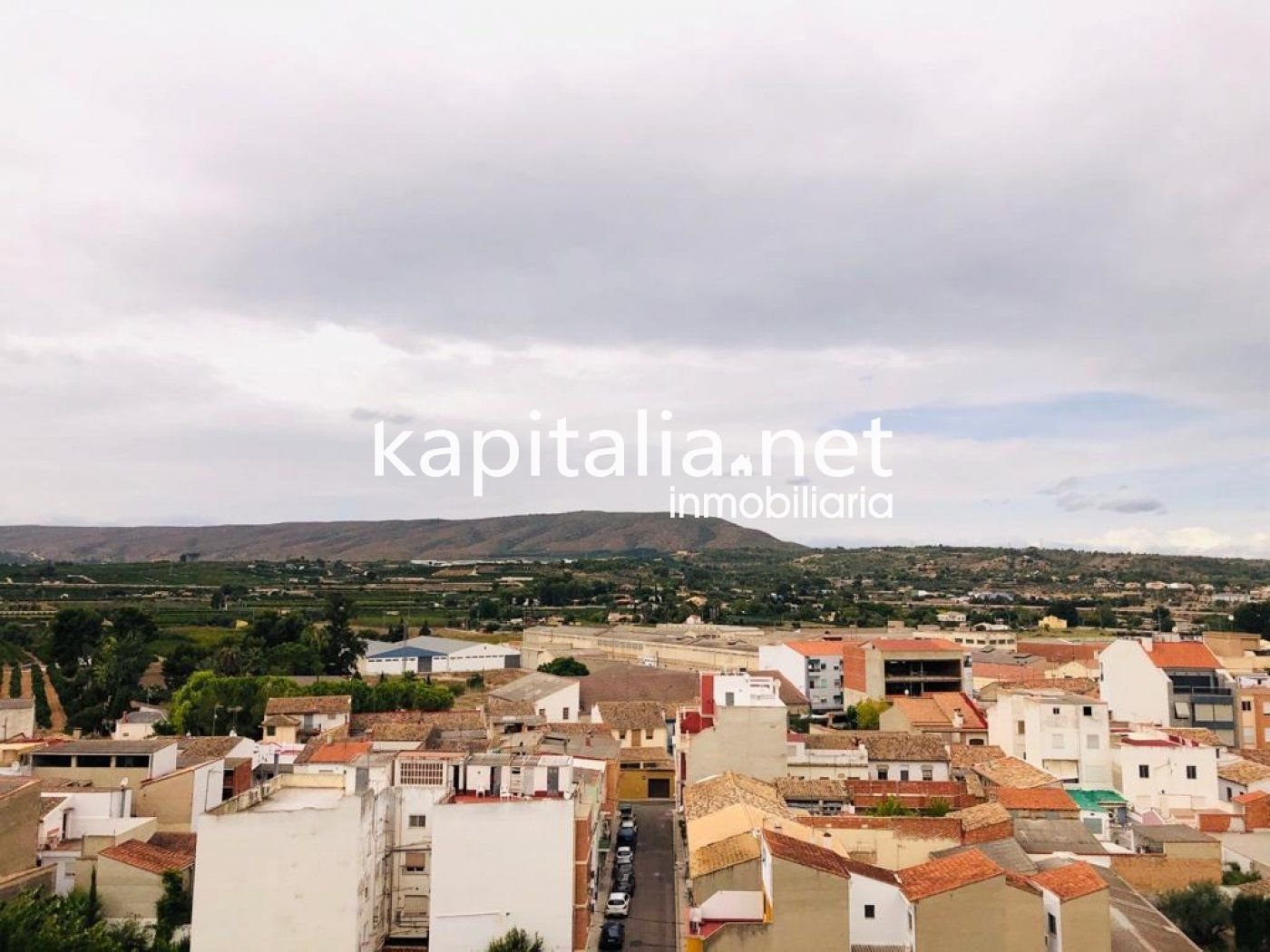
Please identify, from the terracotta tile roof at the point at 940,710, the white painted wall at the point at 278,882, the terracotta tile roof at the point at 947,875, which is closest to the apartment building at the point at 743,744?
the terracotta tile roof at the point at 940,710

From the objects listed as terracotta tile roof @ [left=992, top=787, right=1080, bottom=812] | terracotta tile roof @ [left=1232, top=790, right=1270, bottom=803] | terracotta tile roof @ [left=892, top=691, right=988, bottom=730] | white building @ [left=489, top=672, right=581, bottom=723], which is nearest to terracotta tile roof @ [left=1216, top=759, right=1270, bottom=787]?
terracotta tile roof @ [left=1232, top=790, right=1270, bottom=803]

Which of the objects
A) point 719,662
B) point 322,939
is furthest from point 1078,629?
point 322,939

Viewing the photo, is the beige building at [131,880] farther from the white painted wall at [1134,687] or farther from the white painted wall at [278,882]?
the white painted wall at [1134,687]

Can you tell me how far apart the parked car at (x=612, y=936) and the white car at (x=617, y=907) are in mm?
879

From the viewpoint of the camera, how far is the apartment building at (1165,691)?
49312mm

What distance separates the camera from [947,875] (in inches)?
920

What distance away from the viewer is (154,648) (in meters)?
79.7

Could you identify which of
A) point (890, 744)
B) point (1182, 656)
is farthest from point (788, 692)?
point (890, 744)

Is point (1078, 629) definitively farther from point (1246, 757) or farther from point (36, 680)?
point (36, 680)

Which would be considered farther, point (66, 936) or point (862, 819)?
point (862, 819)

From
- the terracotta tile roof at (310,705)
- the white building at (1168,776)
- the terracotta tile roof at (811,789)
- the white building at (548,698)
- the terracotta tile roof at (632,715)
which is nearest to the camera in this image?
the terracotta tile roof at (811,789)

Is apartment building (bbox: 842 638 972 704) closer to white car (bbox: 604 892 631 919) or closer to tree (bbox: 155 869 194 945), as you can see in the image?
white car (bbox: 604 892 631 919)

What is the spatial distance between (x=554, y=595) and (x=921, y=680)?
82.1m

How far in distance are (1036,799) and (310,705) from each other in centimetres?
3017
